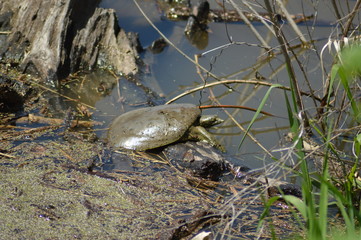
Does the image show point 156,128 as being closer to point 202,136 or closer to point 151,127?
point 151,127

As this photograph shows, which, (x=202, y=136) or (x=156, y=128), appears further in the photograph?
(x=202, y=136)

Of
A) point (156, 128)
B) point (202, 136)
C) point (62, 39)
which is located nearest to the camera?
point (156, 128)

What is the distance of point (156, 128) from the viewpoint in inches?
158

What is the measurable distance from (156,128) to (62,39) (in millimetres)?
1670

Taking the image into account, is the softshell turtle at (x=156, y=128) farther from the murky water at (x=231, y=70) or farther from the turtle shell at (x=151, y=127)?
the murky water at (x=231, y=70)

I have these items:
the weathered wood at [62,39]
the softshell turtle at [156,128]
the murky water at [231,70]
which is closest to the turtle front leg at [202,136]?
the softshell turtle at [156,128]

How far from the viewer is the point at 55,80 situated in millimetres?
4895

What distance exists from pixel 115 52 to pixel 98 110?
105 cm

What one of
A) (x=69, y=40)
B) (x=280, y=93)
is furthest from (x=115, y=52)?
(x=280, y=93)

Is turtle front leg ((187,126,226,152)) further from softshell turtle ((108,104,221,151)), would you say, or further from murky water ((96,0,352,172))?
murky water ((96,0,352,172))

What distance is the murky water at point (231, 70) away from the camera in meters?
4.48

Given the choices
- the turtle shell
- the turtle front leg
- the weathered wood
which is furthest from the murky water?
the weathered wood

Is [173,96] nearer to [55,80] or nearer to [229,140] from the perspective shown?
[229,140]

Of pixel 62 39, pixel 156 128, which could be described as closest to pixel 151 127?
pixel 156 128
